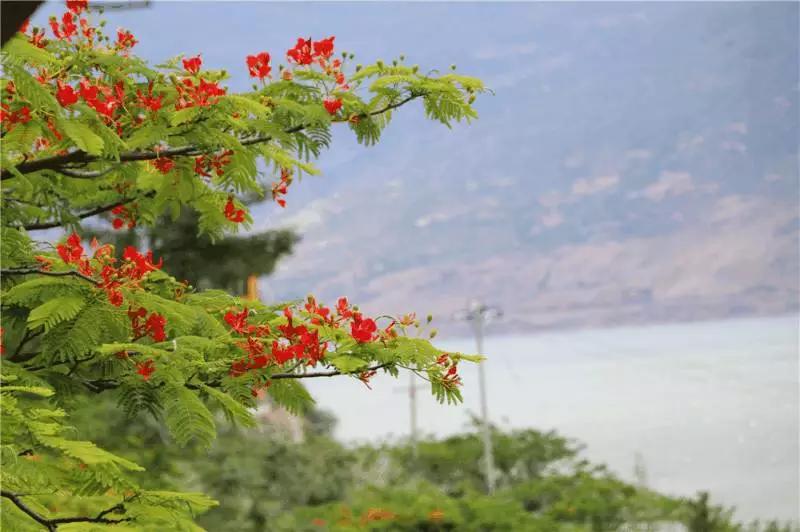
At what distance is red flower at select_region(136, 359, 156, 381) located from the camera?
416 cm

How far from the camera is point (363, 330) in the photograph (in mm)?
4086

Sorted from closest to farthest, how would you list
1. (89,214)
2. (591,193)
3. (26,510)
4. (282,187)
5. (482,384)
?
(26,510)
(282,187)
(89,214)
(482,384)
(591,193)

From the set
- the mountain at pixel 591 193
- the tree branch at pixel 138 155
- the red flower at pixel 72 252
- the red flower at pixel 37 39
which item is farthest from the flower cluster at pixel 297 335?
the mountain at pixel 591 193

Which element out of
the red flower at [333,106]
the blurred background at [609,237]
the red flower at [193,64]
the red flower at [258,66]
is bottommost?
the red flower at [333,106]

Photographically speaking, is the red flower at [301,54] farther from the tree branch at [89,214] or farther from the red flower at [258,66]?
the tree branch at [89,214]

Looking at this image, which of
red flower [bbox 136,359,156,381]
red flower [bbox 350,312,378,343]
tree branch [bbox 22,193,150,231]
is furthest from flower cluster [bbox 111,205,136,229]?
red flower [bbox 350,312,378,343]

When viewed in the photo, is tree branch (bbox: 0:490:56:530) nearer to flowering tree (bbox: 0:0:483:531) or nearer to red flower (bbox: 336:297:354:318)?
flowering tree (bbox: 0:0:483:531)

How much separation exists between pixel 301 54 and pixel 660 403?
95.0 metres

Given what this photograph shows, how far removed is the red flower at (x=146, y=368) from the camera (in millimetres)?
4160

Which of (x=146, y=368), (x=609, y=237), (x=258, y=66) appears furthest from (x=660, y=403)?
(x=146, y=368)

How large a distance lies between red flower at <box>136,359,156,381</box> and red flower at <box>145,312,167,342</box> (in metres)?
0.15

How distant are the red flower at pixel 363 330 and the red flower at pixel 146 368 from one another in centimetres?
80

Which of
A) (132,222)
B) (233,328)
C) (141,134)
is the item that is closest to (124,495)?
(233,328)

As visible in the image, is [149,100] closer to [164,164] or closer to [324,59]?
[164,164]
